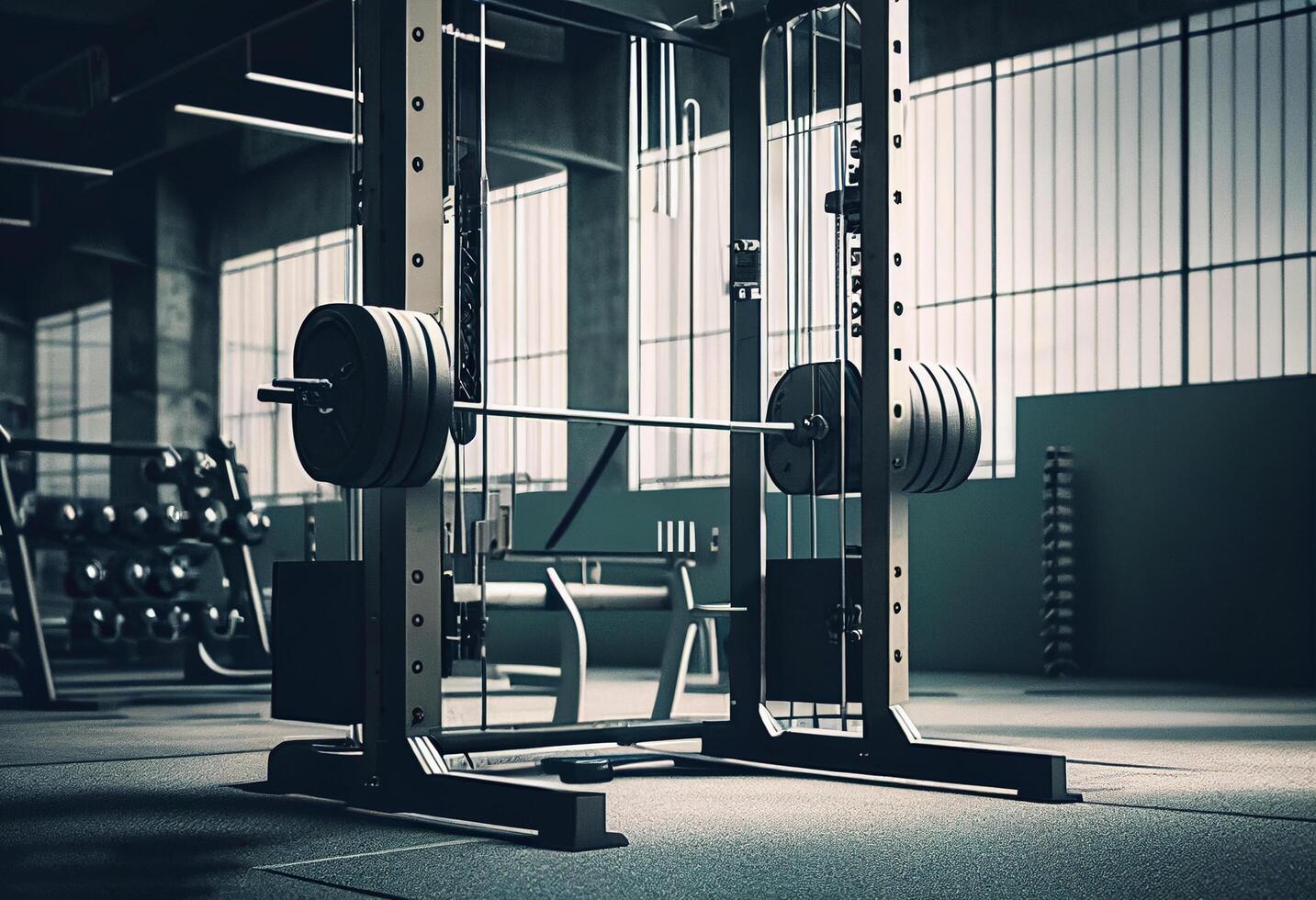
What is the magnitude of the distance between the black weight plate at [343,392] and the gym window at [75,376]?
10.8m

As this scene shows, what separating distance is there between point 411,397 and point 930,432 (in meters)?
1.34

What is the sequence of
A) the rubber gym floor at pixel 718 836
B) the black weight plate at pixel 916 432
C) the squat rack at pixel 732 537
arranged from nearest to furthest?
1. the rubber gym floor at pixel 718 836
2. the squat rack at pixel 732 537
3. the black weight plate at pixel 916 432

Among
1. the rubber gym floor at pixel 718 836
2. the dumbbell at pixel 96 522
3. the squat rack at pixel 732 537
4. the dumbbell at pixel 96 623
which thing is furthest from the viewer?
the dumbbell at pixel 96 623

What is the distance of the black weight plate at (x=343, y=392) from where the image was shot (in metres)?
3.04

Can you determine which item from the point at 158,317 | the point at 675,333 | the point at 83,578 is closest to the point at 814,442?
the point at 83,578

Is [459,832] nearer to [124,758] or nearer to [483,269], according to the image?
[483,269]

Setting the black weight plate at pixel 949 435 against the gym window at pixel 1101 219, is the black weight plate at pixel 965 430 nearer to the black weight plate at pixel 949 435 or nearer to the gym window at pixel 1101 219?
the black weight plate at pixel 949 435

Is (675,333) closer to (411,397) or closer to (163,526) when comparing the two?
(163,526)

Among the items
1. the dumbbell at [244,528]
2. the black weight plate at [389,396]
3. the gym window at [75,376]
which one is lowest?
the dumbbell at [244,528]

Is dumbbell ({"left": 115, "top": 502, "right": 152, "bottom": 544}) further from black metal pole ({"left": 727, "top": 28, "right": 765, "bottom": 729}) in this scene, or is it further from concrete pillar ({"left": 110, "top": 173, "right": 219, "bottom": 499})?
concrete pillar ({"left": 110, "top": 173, "right": 219, "bottom": 499})

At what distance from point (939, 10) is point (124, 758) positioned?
273 inches

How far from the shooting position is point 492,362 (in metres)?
12.7

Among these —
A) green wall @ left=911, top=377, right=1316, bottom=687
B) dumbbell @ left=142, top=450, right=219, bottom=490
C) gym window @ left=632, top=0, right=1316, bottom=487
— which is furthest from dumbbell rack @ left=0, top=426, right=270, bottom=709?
green wall @ left=911, top=377, right=1316, bottom=687

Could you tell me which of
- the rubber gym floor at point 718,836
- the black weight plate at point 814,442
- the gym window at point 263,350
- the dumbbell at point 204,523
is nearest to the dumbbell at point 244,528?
the dumbbell at point 204,523
